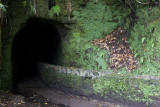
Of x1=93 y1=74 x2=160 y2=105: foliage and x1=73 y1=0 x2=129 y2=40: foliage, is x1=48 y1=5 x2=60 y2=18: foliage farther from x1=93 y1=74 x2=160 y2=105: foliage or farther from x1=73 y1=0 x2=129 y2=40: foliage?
x1=93 y1=74 x2=160 y2=105: foliage

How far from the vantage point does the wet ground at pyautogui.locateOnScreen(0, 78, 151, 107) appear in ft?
20.6

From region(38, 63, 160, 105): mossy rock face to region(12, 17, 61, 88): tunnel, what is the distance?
280cm

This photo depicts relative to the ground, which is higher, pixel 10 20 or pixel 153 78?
pixel 10 20

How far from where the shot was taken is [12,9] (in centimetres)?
841

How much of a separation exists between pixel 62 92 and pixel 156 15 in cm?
570

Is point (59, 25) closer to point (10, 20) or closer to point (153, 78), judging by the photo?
point (10, 20)

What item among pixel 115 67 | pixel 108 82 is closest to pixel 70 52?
pixel 115 67

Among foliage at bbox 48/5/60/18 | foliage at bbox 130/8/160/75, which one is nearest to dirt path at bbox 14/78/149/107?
foliage at bbox 130/8/160/75

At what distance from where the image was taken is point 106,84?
6688 mm

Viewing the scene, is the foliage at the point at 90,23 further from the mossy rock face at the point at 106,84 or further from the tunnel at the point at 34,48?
the tunnel at the point at 34,48

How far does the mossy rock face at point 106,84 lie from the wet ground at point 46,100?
0.23m

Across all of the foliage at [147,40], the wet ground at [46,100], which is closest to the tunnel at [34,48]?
the wet ground at [46,100]

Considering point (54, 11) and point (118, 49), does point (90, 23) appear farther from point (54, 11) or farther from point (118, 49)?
point (118, 49)

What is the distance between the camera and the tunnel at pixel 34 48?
1127 cm
